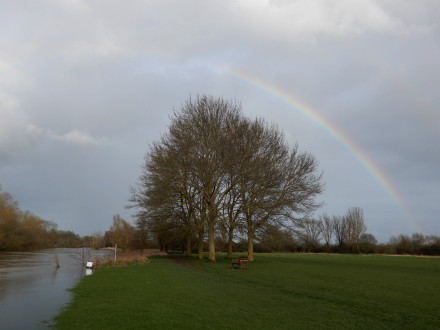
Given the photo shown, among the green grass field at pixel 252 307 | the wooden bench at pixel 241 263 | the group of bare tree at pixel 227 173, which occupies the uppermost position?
the group of bare tree at pixel 227 173

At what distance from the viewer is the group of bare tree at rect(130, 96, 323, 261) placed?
41.1 metres

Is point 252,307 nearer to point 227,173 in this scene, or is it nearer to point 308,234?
point 227,173

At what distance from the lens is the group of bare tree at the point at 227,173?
135ft

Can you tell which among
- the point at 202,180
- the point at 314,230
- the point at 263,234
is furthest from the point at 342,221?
the point at 202,180

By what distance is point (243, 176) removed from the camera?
41.0 meters

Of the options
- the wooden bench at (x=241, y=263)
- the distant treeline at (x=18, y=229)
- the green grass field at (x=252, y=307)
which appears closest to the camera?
the green grass field at (x=252, y=307)

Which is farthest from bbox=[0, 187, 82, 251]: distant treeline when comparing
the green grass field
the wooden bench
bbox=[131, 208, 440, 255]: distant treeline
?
the green grass field

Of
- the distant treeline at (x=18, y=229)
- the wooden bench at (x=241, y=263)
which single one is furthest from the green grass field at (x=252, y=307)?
the distant treeline at (x=18, y=229)

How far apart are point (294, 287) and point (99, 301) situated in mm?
9218

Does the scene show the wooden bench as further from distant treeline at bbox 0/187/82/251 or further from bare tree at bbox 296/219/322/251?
distant treeline at bbox 0/187/82/251

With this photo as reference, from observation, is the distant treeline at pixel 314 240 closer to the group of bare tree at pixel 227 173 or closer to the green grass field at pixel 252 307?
the group of bare tree at pixel 227 173

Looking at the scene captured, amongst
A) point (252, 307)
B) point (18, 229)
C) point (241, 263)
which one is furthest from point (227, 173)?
point (18, 229)

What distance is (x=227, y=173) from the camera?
136ft

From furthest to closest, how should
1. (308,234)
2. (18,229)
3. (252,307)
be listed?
(18,229)
(308,234)
(252,307)
